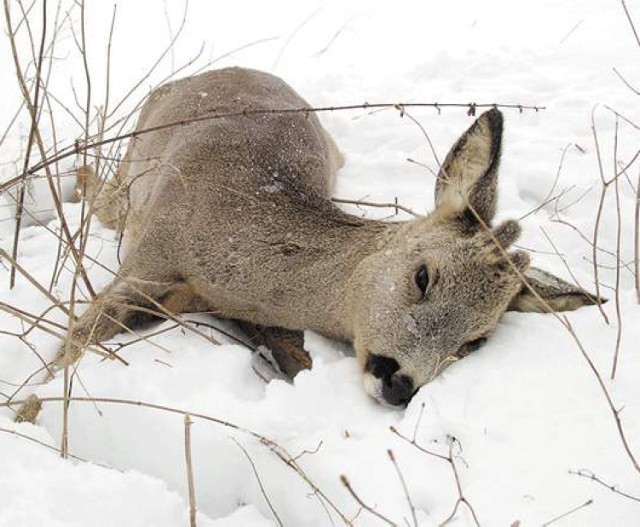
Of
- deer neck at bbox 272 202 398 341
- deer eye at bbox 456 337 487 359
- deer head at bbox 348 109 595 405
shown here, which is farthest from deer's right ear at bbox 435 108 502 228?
deer eye at bbox 456 337 487 359

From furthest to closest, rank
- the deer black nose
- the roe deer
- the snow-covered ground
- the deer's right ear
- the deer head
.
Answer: the deer's right ear → the roe deer → the deer head → the deer black nose → the snow-covered ground

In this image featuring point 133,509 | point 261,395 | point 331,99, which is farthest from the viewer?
point 331,99

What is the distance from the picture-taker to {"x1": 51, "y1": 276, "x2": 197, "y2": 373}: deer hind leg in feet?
12.8

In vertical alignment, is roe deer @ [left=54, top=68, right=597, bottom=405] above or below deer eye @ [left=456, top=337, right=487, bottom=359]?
above

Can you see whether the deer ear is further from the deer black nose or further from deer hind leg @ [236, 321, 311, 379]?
deer hind leg @ [236, 321, 311, 379]

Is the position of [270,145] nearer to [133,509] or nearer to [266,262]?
[266,262]

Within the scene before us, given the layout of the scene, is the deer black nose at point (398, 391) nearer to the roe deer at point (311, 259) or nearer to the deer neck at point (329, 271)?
the roe deer at point (311, 259)

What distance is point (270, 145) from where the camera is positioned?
4547mm

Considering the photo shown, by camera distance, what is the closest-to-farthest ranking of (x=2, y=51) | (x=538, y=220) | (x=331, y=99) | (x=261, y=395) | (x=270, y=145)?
(x=261, y=395)
(x=270, y=145)
(x=538, y=220)
(x=331, y=99)
(x=2, y=51)

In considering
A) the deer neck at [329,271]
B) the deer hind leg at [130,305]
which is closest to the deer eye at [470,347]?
the deer neck at [329,271]

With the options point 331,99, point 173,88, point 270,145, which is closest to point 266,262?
point 270,145

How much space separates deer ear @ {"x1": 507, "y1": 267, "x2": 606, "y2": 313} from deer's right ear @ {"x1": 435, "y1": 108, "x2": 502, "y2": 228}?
36 cm

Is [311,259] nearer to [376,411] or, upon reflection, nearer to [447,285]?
[447,285]

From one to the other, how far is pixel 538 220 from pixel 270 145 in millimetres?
1661
